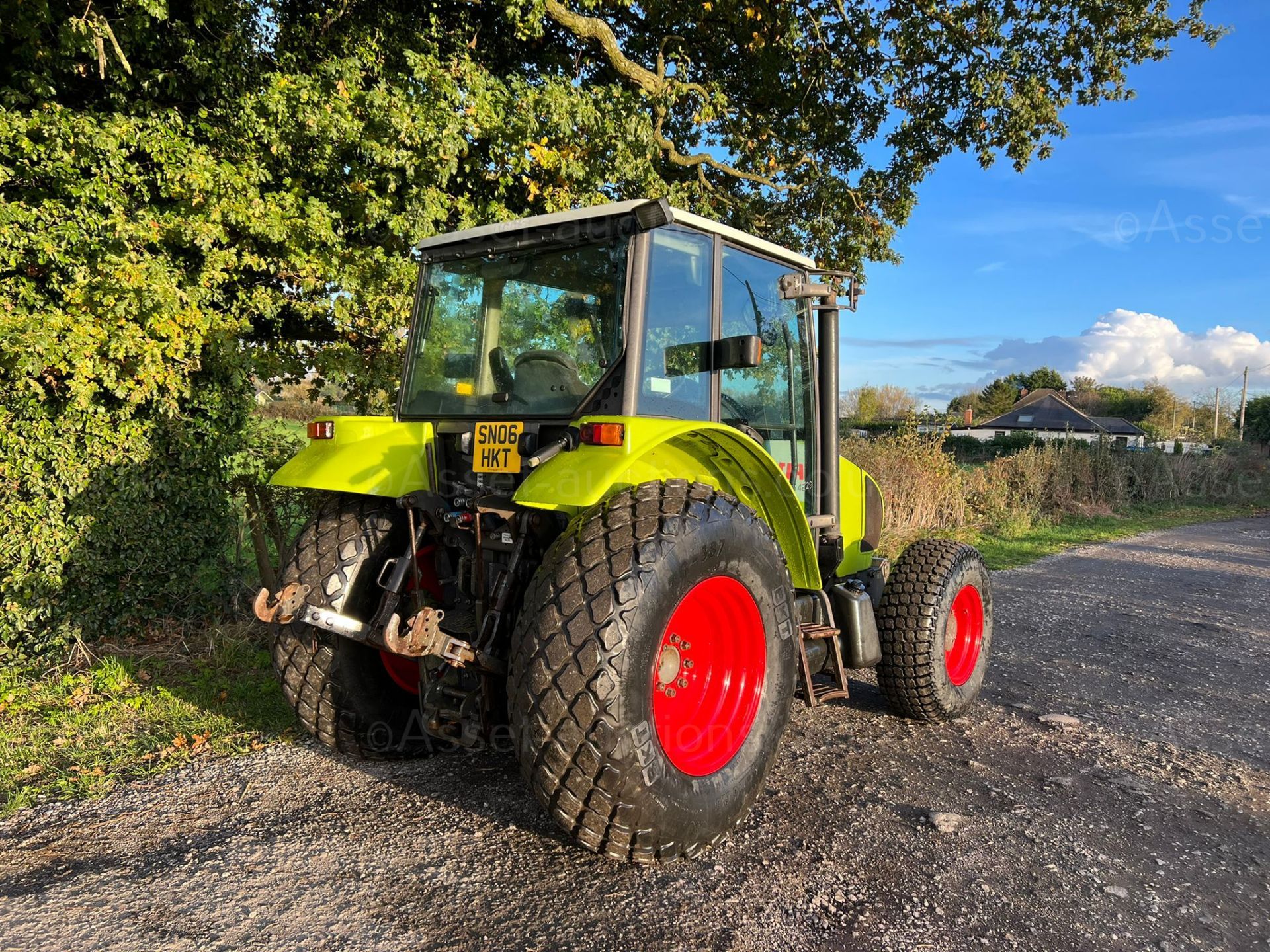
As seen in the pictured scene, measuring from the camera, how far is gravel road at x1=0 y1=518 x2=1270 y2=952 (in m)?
2.34

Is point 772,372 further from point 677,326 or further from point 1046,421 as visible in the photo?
point 1046,421

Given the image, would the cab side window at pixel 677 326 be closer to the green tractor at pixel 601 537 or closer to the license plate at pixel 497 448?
the green tractor at pixel 601 537

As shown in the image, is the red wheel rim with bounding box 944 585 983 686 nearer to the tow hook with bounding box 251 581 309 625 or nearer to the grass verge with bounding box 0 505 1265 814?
the tow hook with bounding box 251 581 309 625

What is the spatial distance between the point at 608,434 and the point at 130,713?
3344mm

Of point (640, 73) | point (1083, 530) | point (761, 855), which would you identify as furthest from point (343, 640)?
point (1083, 530)

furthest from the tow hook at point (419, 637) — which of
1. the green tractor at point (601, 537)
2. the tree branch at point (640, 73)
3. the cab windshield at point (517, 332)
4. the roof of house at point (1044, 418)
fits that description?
the roof of house at point (1044, 418)

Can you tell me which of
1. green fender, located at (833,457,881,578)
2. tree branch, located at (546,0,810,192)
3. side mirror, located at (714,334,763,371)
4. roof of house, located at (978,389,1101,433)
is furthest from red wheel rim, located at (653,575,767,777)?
roof of house, located at (978,389,1101,433)

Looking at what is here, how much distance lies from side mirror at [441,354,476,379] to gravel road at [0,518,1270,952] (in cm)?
171

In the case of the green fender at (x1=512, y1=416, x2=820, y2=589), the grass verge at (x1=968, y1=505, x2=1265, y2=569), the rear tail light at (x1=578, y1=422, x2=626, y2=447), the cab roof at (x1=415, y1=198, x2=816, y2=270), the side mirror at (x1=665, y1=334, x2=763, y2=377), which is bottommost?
the grass verge at (x1=968, y1=505, x2=1265, y2=569)

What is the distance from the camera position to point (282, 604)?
299 centimetres

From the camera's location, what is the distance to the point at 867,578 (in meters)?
4.32

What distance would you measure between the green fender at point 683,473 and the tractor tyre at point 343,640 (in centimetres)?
92

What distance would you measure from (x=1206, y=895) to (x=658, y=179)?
6392 millimetres

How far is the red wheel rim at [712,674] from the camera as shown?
282 cm
